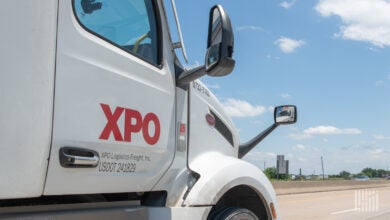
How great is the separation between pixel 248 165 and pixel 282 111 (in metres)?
0.92

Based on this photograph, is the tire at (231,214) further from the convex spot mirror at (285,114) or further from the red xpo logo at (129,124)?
the convex spot mirror at (285,114)

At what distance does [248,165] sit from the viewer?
12.8 feet

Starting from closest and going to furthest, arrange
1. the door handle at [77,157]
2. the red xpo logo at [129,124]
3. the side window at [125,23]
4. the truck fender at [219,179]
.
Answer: the door handle at [77,157]
the red xpo logo at [129,124]
the side window at [125,23]
the truck fender at [219,179]

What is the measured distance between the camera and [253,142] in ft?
15.2

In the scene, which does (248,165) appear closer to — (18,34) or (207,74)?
(207,74)

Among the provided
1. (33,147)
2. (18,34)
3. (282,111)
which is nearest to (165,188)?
(33,147)

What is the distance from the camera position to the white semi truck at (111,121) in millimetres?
2275

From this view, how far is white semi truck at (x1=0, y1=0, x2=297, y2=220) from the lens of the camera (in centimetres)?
228

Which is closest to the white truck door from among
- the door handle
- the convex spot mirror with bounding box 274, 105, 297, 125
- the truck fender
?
the door handle

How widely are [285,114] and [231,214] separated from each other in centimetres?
135

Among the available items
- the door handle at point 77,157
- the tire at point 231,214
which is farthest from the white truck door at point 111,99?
the tire at point 231,214

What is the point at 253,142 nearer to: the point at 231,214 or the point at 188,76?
the point at 231,214

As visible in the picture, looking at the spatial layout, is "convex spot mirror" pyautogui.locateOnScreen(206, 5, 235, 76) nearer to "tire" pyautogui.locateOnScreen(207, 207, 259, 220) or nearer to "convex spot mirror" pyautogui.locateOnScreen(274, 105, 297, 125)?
"tire" pyautogui.locateOnScreen(207, 207, 259, 220)

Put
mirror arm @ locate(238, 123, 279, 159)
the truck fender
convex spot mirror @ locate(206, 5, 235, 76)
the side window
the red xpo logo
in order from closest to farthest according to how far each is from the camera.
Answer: the red xpo logo < the side window < convex spot mirror @ locate(206, 5, 235, 76) < the truck fender < mirror arm @ locate(238, 123, 279, 159)
